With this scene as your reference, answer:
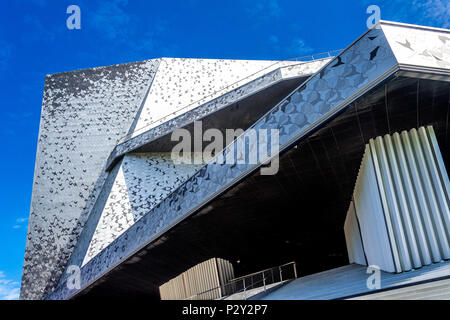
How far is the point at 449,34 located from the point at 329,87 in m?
2.09

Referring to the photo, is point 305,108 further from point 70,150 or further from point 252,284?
point 70,150

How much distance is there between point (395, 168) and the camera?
23.4 feet

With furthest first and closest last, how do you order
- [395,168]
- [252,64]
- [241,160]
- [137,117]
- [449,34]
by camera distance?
[252,64] < [137,117] < [241,160] < [395,168] < [449,34]

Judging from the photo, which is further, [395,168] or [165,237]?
[165,237]

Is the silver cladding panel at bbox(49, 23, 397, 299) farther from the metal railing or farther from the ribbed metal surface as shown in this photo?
the ribbed metal surface

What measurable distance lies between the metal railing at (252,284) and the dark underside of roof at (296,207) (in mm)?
1042

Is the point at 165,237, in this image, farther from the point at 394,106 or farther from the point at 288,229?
the point at 394,106

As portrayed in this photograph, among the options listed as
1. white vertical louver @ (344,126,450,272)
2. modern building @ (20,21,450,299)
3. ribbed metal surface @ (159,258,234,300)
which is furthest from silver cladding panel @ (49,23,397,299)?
ribbed metal surface @ (159,258,234,300)

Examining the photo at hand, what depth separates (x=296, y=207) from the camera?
9953 mm

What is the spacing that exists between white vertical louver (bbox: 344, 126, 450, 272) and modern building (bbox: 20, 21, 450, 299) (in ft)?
0.09

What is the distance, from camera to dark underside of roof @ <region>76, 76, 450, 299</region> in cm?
670
